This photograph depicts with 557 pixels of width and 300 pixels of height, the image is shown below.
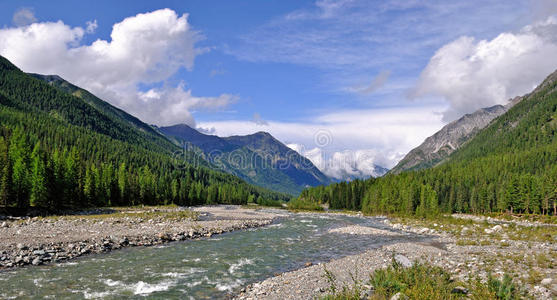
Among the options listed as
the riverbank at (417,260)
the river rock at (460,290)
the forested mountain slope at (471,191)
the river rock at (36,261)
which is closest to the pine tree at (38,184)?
the river rock at (36,261)

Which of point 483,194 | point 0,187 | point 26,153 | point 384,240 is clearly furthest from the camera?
point 483,194

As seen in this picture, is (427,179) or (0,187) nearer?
(0,187)

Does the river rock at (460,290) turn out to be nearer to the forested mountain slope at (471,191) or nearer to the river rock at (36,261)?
the river rock at (36,261)

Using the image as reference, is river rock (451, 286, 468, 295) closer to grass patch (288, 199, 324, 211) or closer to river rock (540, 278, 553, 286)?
river rock (540, 278, 553, 286)

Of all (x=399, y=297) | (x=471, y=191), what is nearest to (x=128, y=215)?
(x=399, y=297)

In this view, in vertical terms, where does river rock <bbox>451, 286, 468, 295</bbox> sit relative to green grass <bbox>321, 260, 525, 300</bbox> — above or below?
below

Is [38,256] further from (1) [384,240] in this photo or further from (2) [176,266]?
(1) [384,240]

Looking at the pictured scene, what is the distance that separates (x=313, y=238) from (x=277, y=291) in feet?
84.3

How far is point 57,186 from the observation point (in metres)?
63.7

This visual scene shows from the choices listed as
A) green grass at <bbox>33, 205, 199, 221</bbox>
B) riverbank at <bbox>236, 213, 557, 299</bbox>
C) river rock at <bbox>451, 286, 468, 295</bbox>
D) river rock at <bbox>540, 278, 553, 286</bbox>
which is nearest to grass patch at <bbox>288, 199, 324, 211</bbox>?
green grass at <bbox>33, 205, 199, 221</bbox>

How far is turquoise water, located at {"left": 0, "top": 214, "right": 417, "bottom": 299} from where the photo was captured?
57.8ft

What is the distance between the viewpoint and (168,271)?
880 inches

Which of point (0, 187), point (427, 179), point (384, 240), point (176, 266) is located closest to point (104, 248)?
point (176, 266)

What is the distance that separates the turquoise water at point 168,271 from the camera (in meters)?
17.6
